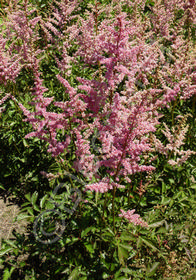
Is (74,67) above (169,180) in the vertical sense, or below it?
above

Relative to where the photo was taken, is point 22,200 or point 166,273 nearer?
point 166,273

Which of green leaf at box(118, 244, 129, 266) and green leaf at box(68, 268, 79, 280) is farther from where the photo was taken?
green leaf at box(68, 268, 79, 280)

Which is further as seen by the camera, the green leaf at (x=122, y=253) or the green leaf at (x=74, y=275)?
the green leaf at (x=74, y=275)

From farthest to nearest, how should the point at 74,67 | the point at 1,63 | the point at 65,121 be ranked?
the point at 74,67 < the point at 1,63 < the point at 65,121

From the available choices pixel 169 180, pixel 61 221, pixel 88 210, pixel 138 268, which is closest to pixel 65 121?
pixel 88 210

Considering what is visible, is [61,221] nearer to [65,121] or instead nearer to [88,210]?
[88,210]

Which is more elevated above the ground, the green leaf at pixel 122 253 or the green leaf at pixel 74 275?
the green leaf at pixel 122 253

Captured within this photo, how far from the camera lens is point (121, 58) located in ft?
7.64

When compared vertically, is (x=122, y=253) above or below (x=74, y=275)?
above

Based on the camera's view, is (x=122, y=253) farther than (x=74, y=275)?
No

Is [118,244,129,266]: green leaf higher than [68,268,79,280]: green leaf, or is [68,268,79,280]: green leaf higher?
[118,244,129,266]: green leaf

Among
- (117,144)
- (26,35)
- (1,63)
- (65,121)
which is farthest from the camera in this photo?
(26,35)

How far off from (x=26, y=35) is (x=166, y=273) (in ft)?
11.9

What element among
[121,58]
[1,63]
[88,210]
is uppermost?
[121,58]
